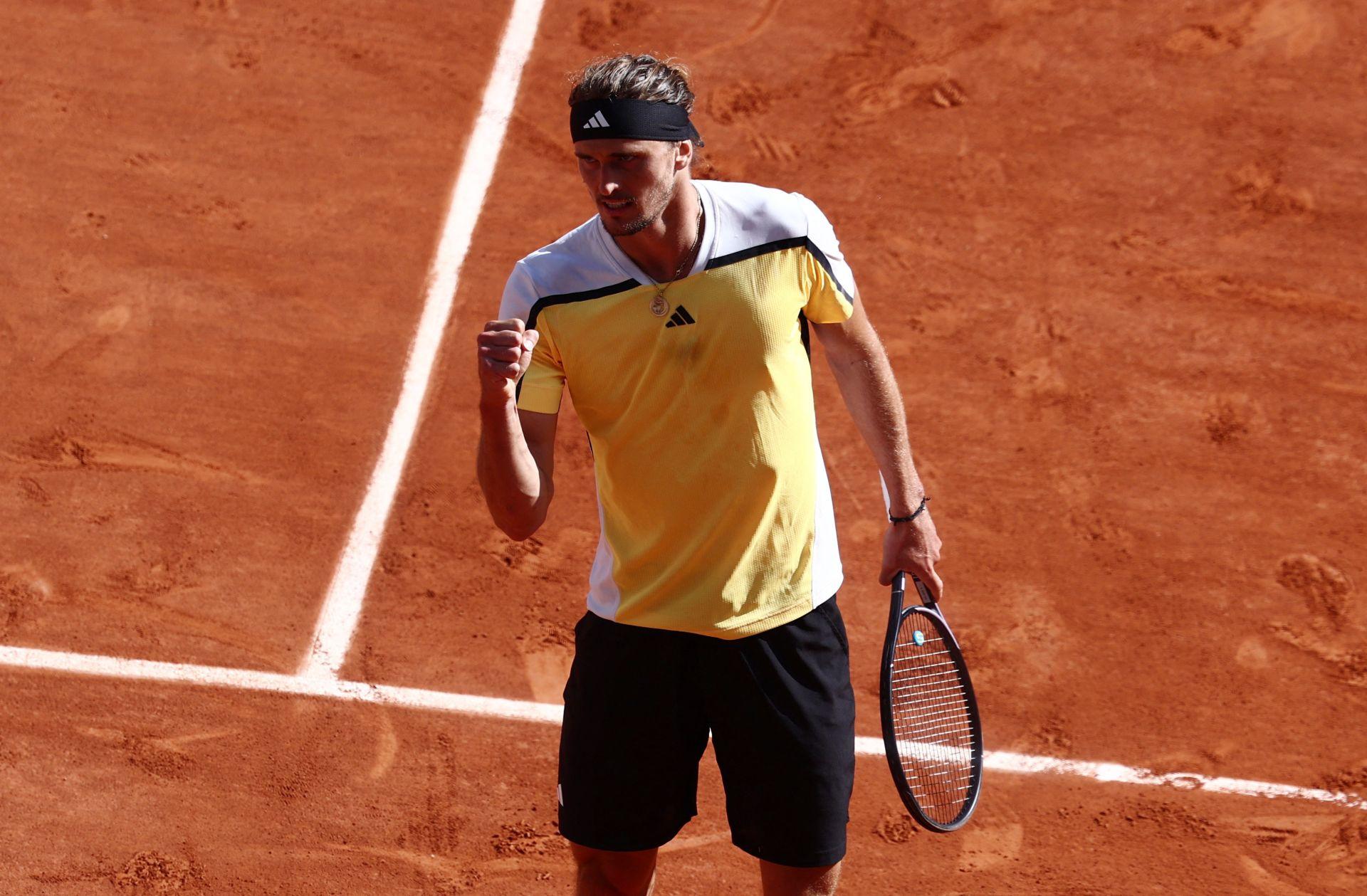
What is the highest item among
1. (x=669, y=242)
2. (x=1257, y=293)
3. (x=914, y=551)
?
(x=669, y=242)

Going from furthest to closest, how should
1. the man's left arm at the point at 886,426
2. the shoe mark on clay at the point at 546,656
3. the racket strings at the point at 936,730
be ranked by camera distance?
the shoe mark on clay at the point at 546,656 → the racket strings at the point at 936,730 → the man's left arm at the point at 886,426

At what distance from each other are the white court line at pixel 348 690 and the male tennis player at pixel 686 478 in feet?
5.06

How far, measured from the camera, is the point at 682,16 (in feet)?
25.2

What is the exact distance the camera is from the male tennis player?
3.39 m

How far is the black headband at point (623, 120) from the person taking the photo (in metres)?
3.30

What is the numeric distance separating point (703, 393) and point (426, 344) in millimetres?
3220

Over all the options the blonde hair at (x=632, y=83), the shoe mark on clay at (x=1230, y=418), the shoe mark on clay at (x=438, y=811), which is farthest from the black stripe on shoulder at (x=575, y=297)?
the shoe mark on clay at (x=1230, y=418)

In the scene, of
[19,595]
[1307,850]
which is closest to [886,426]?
[1307,850]

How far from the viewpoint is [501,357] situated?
119 inches

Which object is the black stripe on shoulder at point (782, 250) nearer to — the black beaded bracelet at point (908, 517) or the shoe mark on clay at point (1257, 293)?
the black beaded bracelet at point (908, 517)

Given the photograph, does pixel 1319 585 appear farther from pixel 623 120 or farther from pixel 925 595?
pixel 623 120

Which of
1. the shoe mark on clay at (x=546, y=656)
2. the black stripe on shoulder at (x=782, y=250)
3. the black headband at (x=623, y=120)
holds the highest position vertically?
the black headband at (x=623, y=120)

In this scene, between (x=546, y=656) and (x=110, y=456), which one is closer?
(x=546, y=656)

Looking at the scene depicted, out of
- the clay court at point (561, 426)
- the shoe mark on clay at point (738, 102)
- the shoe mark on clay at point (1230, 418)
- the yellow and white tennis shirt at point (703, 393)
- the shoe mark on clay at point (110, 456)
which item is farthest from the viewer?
the shoe mark on clay at point (738, 102)
